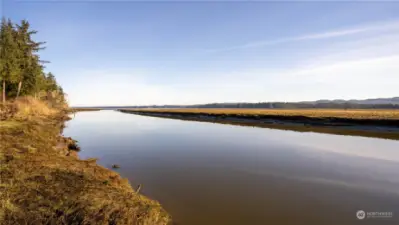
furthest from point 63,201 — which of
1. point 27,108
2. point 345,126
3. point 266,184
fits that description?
point 345,126

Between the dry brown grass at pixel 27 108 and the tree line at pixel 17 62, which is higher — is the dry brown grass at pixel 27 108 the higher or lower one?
the lower one

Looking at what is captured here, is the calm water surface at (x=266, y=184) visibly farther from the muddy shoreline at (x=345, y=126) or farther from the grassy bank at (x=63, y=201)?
the muddy shoreline at (x=345, y=126)

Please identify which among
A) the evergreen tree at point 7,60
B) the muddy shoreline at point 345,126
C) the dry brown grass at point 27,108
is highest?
the evergreen tree at point 7,60

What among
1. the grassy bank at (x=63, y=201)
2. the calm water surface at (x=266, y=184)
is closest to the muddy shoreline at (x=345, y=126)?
the calm water surface at (x=266, y=184)

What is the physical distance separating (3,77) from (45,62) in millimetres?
32580

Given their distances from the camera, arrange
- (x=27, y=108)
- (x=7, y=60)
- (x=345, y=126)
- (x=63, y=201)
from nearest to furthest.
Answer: (x=63, y=201) < (x=27, y=108) < (x=7, y=60) < (x=345, y=126)

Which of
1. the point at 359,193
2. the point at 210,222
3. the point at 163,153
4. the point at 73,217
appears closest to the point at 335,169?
the point at 359,193

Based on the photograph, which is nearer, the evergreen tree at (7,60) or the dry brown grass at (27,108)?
the dry brown grass at (27,108)

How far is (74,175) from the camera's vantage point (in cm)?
813

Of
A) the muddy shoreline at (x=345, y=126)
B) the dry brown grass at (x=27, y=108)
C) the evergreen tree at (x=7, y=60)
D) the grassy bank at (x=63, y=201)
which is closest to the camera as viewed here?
the grassy bank at (x=63, y=201)

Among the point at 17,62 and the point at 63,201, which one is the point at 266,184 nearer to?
the point at 63,201

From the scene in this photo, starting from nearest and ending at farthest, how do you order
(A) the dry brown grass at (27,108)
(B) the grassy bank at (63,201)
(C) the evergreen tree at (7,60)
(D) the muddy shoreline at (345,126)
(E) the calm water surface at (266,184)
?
(B) the grassy bank at (63,201) < (E) the calm water surface at (266,184) < (A) the dry brown grass at (27,108) < (D) the muddy shoreline at (345,126) < (C) the evergreen tree at (7,60)

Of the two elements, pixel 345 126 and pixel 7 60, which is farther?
pixel 345 126

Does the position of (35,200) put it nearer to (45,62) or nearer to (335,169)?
(335,169)
